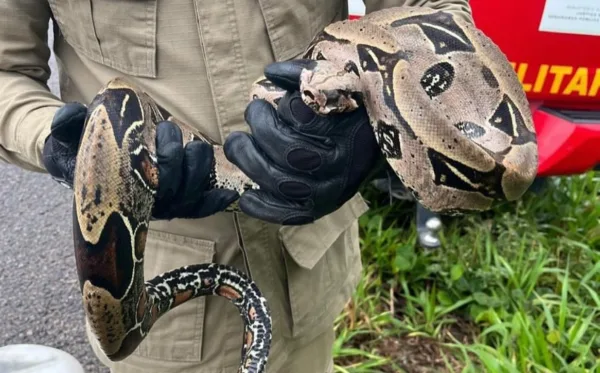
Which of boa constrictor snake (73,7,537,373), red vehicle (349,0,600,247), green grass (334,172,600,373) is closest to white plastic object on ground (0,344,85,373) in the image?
boa constrictor snake (73,7,537,373)

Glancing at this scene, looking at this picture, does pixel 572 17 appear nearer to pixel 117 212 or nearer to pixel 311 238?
pixel 311 238

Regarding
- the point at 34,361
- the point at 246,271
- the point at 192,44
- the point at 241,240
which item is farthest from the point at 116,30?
the point at 34,361

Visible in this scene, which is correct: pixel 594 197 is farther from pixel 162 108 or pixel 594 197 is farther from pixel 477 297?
pixel 162 108

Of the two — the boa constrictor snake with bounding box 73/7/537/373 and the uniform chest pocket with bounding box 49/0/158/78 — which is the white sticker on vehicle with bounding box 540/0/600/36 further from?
the uniform chest pocket with bounding box 49/0/158/78

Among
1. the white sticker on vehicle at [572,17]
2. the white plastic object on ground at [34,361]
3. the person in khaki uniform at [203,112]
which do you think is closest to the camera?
the person in khaki uniform at [203,112]

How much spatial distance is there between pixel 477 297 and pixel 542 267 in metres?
0.45

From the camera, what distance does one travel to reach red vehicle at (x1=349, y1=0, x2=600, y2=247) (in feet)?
11.2

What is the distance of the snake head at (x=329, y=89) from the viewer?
1.75 meters

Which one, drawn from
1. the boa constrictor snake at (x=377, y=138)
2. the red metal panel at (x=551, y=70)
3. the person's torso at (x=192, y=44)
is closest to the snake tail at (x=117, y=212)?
the boa constrictor snake at (x=377, y=138)

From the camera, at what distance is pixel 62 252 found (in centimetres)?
473

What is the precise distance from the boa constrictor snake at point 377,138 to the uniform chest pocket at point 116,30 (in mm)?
150

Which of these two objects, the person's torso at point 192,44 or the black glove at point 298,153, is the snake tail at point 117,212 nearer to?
the person's torso at point 192,44

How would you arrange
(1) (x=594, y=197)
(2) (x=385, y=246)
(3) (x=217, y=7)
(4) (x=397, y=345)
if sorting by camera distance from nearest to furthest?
1. (3) (x=217, y=7)
2. (4) (x=397, y=345)
3. (2) (x=385, y=246)
4. (1) (x=594, y=197)

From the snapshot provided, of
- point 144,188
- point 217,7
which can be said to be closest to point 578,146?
point 217,7
